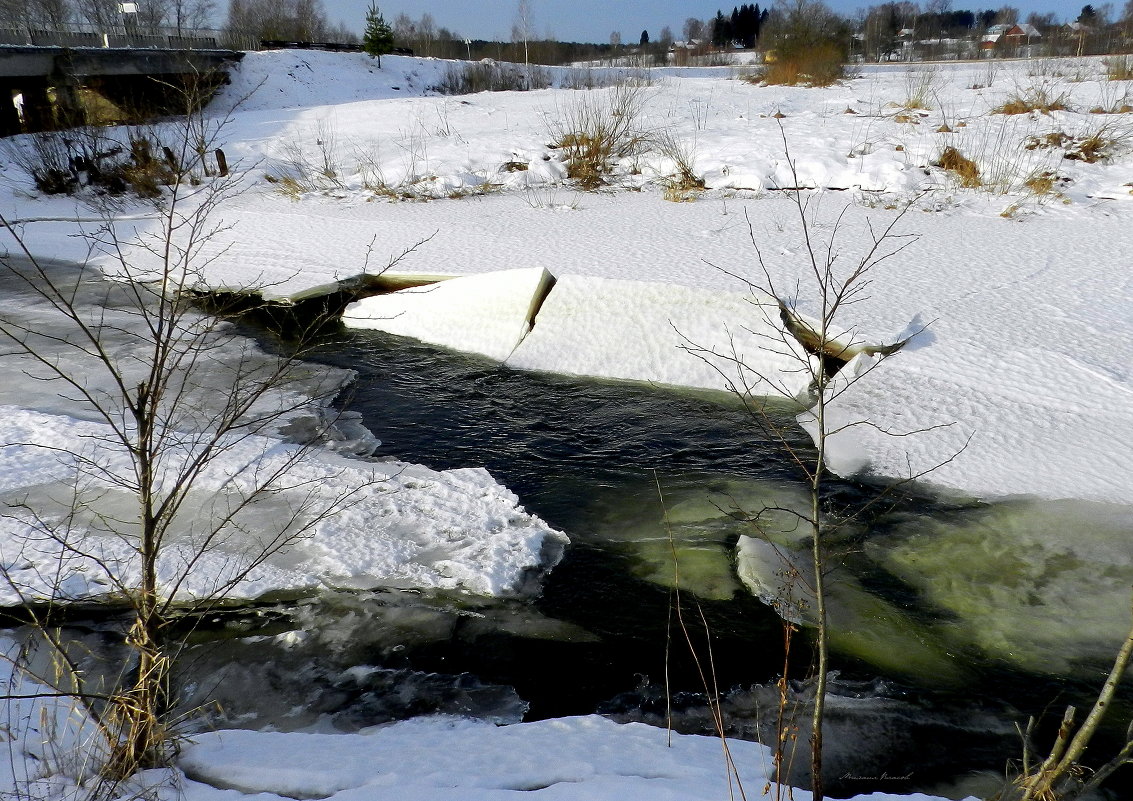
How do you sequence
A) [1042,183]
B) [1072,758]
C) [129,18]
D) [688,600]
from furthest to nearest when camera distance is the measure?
[129,18]
[1042,183]
[688,600]
[1072,758]

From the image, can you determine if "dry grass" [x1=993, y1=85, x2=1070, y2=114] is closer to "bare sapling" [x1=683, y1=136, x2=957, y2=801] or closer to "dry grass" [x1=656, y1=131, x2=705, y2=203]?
"dry grass" [x1=656, y1=131, x2=705, y2=203]

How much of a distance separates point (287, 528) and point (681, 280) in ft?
12.2

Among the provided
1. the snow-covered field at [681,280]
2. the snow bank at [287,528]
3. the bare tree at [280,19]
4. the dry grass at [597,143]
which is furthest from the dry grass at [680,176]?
the bare tree at [280,19]

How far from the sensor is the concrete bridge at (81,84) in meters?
15.8

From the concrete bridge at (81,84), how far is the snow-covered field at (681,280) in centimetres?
360

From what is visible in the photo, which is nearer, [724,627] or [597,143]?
[724,627]

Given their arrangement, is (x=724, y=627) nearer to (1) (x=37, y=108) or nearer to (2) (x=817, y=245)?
(2) (x=817, y=245)

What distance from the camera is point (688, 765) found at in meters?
2.35

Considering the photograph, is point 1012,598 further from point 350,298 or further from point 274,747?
point 350,298

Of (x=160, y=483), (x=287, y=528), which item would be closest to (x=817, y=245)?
(x=287, y=528)

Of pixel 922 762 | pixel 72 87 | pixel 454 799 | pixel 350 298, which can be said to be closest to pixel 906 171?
pixel 350 298

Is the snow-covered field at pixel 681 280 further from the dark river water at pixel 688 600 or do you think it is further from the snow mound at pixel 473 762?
the dark river water at pixel 688 600

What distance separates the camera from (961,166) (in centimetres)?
949

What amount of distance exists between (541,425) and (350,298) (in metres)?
2.87
